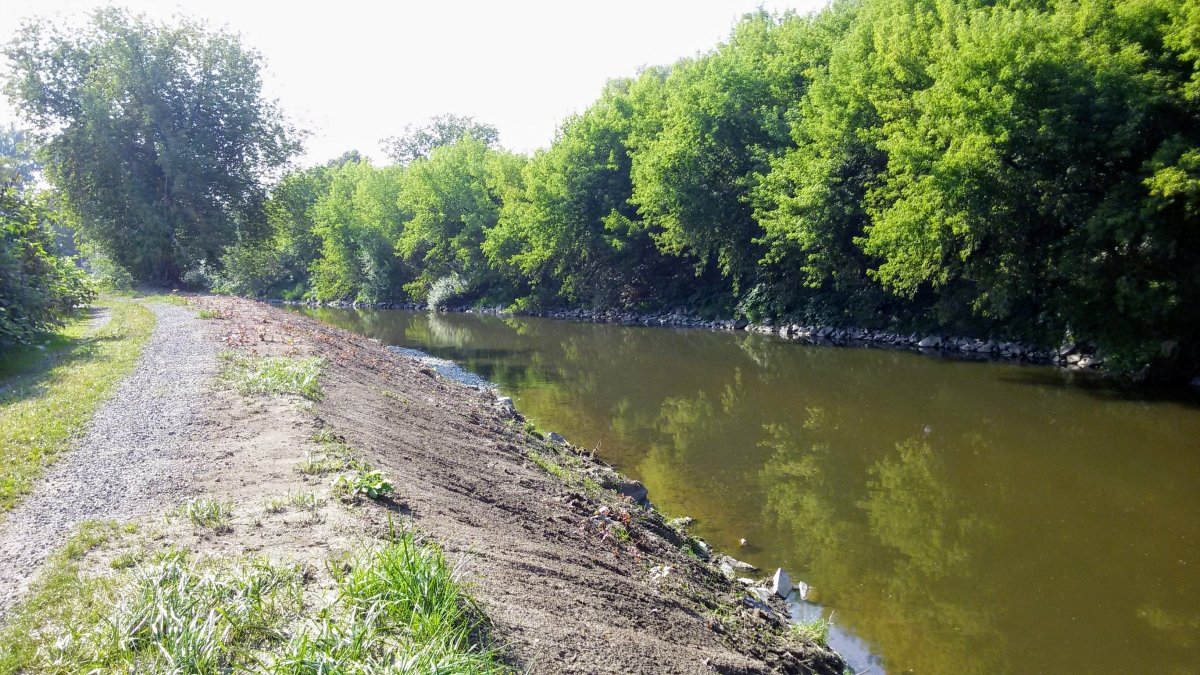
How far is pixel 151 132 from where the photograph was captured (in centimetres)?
3634

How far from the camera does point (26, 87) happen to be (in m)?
33.4

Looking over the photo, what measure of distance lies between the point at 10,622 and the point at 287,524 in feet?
6.46

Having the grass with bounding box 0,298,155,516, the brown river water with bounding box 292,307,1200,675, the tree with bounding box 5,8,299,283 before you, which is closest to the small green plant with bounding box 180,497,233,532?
the grass with bounding box 0,298,155,516

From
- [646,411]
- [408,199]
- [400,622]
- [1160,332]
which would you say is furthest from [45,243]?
[408,199]

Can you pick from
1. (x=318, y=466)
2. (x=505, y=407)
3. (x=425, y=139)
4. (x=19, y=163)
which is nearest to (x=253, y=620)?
(x=318, y=466)

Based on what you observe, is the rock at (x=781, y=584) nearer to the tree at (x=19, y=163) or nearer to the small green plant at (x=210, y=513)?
the small green plant at (x=210, y=513)

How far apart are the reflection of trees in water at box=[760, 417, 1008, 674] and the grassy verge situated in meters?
5.30

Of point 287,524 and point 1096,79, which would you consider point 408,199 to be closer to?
Answer: point 1096,79

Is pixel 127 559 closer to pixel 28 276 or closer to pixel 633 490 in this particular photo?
pixel 633 490

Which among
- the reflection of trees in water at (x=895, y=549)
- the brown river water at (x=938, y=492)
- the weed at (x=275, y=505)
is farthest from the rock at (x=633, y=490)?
the weed at (x=275, y=505)

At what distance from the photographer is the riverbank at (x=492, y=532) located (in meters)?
5.51

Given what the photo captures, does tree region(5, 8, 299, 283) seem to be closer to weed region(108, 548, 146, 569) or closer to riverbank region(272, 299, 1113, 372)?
riverbank region(272, 299, 1113, 372)

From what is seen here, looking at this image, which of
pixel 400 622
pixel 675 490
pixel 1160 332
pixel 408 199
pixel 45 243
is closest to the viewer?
pixel 400 622

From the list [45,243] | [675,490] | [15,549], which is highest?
[45,243]
